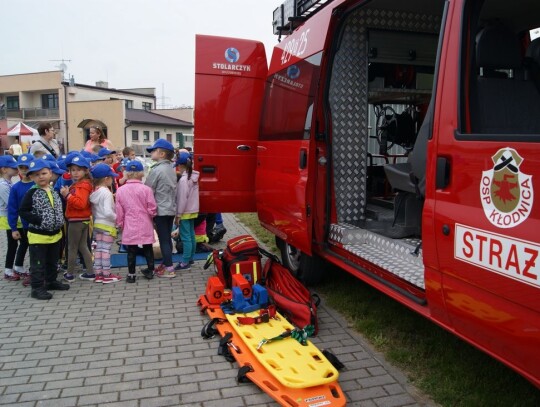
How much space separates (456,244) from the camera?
7.74 feet

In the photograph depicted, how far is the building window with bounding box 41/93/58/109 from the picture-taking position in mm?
47281

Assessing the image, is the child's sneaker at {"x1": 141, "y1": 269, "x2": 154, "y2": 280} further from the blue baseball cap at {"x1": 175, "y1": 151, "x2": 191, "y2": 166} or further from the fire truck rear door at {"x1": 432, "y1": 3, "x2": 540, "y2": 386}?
the fire truck rear door at {"x1": 432, "y1": 3, "x2": 540, "y2": 386}

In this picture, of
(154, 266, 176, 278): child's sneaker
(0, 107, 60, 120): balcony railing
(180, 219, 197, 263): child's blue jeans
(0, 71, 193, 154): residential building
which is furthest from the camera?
(0, 107, 60, 120): balcony railing

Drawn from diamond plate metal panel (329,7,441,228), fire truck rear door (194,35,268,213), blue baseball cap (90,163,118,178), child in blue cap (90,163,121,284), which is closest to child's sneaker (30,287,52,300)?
child in blue cap (90,163,121,284)

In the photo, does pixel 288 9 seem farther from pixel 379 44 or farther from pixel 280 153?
pixel 280 153

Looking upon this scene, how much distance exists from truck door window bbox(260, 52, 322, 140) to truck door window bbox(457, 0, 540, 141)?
1540 mm

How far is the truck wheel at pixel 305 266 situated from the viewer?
4.99m

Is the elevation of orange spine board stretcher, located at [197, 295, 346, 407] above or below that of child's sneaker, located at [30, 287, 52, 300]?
Result: above

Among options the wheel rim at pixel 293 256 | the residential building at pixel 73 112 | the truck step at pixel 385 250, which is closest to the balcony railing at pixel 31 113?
the residential building at pixel 73 112

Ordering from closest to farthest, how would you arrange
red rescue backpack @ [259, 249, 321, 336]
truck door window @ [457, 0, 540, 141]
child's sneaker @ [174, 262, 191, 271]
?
truck door window @ [457, 0, 540, 141], red rescue backpack @ [259, 249, 321, 336], child's sneaker @ [174, 262, 191, 271]

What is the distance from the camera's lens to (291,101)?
461 centimetres

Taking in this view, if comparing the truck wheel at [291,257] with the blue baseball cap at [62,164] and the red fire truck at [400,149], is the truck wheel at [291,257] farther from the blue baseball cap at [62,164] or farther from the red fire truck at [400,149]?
the blue baseball cap at [62,164]

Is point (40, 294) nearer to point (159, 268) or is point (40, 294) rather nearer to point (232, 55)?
point (159, 268)

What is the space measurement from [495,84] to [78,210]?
453 cm
